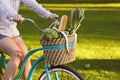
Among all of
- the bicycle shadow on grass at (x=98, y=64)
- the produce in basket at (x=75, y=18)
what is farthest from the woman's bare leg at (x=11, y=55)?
the bicycle shadow on grass at (x=98, y=64)

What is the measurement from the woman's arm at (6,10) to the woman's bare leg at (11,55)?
38cm

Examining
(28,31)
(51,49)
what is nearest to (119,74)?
(51,49)

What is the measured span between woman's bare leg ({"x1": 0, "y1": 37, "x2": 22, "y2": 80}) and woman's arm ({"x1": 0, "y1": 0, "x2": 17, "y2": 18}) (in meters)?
0.38

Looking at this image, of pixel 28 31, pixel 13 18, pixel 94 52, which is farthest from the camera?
pixel 28 31

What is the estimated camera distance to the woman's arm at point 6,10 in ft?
17.6

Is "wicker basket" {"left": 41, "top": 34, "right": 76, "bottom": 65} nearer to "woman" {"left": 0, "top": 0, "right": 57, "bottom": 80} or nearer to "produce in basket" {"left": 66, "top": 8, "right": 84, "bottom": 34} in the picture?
"produce in basket" {"left": 66, "top": 8, "right": 84, "bottom": 34}

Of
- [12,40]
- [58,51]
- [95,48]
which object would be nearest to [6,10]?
[12,40]

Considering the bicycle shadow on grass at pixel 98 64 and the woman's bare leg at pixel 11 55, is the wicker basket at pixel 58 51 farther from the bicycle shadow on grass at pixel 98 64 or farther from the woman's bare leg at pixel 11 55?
the bicycle shadow on grass at pixel 98 64

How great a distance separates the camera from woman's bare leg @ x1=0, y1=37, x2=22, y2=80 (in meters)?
5.75

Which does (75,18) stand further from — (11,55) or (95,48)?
(95,48)

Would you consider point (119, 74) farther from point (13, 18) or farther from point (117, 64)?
point (13, 18)

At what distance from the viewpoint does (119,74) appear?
29.2 feet

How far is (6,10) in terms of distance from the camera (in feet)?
17.8

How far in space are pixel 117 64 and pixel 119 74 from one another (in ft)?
3.69
